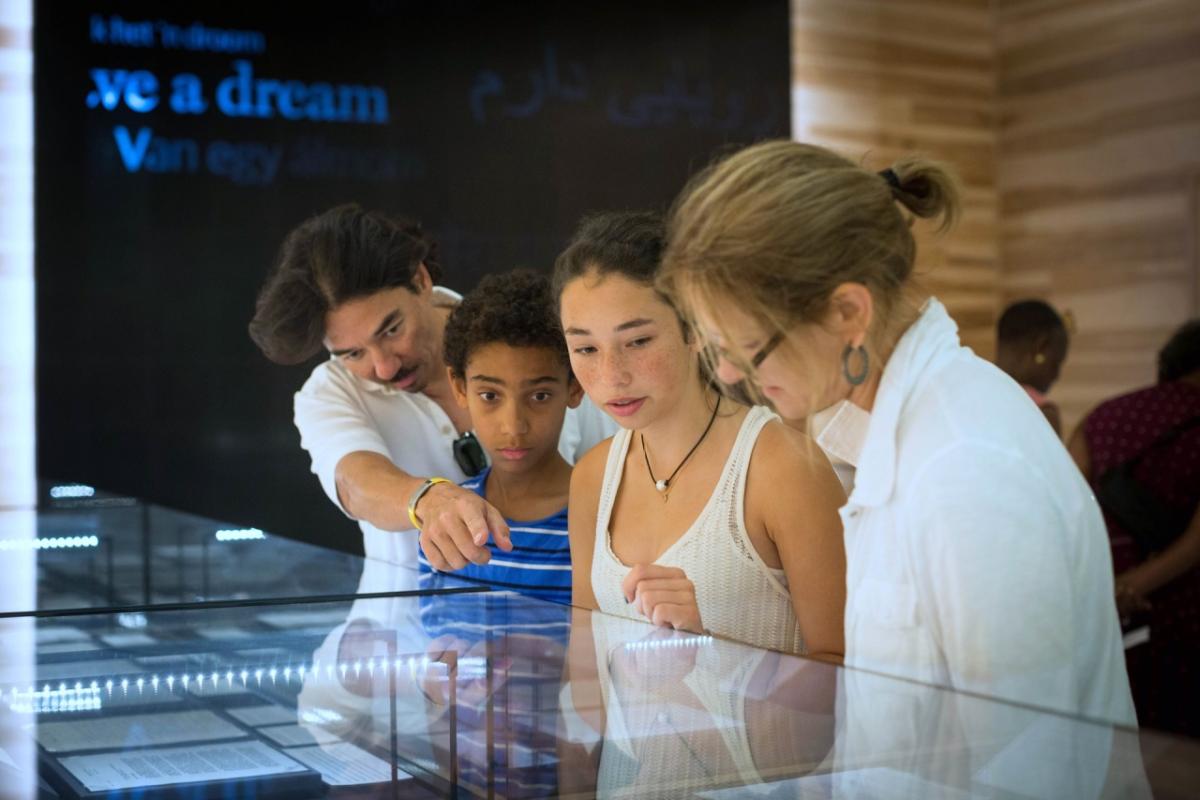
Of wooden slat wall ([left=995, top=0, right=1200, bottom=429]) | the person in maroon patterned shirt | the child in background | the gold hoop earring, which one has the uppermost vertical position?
wooden slat wall ([left=995, top=0, right=1200, bottom=429])

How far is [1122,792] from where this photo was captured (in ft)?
2.63

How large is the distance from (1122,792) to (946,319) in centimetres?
67

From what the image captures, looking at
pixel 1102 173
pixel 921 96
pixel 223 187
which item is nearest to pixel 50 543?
pixel 223 187

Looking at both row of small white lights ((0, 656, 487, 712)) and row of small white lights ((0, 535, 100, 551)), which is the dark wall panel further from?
row of small white lights ((0, 656, 487, 712))

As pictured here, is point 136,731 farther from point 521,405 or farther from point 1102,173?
point 1102,173

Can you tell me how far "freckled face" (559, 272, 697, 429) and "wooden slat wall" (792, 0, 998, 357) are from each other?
3339 millimetres

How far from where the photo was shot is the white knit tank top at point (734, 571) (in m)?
1.75

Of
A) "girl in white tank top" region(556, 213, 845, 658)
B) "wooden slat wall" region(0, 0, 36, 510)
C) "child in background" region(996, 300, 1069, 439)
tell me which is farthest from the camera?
"wooden slat wall" region(0, 0, 36, 510)

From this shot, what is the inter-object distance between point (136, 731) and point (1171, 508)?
2718 millimetres

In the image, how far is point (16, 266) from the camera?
3.79 meters

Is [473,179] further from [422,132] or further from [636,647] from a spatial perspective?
[636,647]

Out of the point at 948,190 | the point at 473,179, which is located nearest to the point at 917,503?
the point at 948,190

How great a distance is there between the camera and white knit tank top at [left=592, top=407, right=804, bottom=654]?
1745 millimetres

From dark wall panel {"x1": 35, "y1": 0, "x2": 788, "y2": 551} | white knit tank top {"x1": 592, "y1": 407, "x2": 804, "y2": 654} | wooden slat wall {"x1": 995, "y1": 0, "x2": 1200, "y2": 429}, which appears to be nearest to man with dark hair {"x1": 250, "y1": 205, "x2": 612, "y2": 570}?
dark wall panel {"x1": 35, "y1": 0, "x2": 788, "y2": 551}
